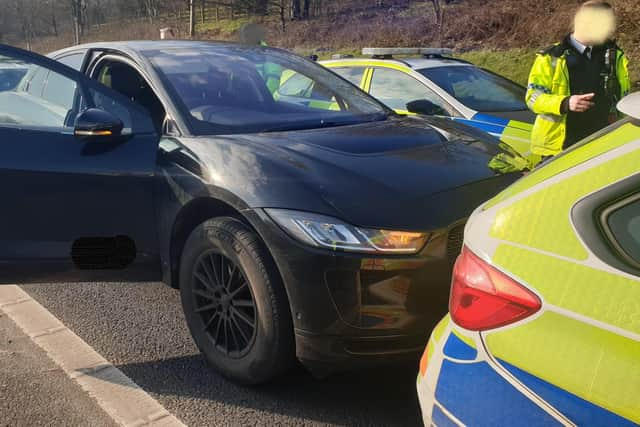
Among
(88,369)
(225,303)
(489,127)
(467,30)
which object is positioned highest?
Answer: (467,30)

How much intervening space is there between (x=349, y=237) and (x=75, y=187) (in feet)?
4.90

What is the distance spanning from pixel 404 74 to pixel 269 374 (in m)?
4.49

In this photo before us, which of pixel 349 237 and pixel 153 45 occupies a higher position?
pixel 153 45

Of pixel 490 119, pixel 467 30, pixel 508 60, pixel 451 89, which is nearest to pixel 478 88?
pixel 451 89

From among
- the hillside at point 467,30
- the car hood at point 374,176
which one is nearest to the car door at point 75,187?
the car hood at point 374,176

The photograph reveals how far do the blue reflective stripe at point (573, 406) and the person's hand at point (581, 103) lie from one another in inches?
117

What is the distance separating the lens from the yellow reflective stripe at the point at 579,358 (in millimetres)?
1380

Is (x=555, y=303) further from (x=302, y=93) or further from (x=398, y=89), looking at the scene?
(x=398, y=89)

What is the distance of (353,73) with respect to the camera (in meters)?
7.24

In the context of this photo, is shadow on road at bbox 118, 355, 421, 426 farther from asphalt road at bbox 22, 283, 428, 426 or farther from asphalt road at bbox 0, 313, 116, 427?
asphalt road at bbox 0, 313, 116, 427

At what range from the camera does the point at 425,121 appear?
3955 millimetres

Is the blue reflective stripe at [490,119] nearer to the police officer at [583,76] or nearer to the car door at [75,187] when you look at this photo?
the police officer at [583,76]

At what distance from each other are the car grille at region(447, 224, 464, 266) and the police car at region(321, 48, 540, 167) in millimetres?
3189

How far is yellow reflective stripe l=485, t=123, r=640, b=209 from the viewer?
164cm
